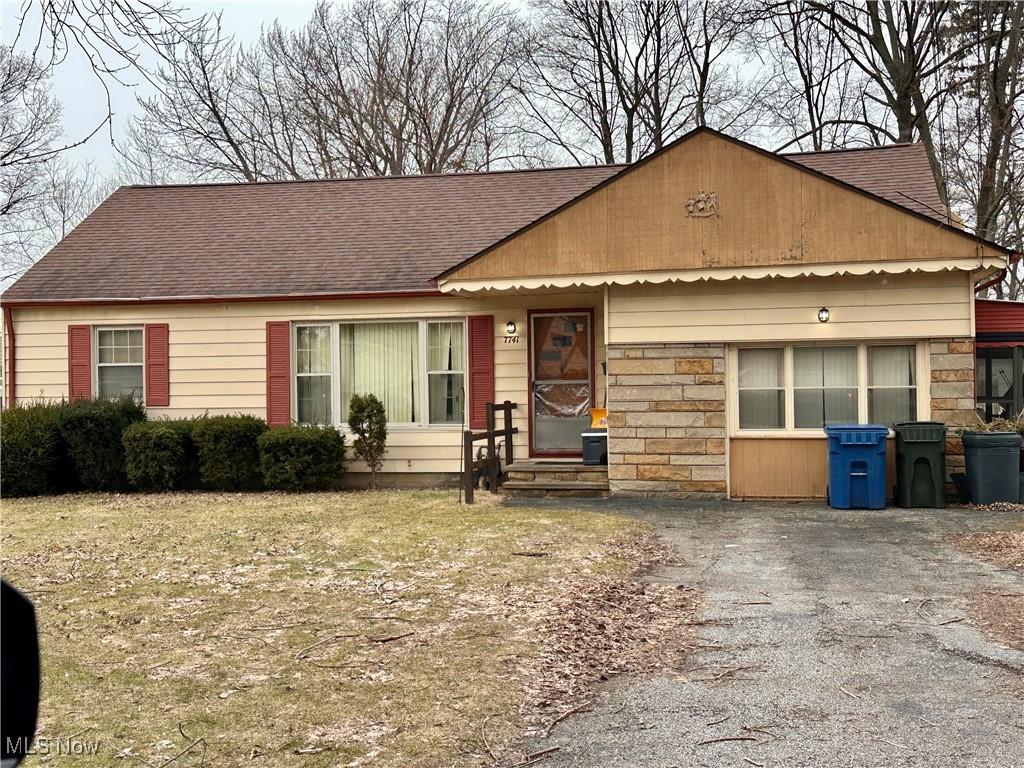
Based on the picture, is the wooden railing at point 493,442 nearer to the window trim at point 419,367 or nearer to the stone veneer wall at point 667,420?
the window trim at point 419,367

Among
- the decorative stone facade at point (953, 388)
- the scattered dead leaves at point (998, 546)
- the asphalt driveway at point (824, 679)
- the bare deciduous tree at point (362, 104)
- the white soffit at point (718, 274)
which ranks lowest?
the asphalt driveway at point (824, 679)

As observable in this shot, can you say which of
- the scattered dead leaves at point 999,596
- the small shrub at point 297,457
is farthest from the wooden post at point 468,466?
the scattered dead leaves at point 999,596

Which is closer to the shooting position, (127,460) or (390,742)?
(390,742)

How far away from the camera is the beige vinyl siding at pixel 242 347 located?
13047mm

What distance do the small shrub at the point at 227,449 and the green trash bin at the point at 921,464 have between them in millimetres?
8443

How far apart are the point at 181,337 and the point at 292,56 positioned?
19.5m

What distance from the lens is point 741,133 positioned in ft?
89.7

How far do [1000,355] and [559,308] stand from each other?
740cm

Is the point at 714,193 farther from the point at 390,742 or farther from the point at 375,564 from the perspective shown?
the point at 390,742

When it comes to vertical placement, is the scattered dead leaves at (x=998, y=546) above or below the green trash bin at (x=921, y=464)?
below

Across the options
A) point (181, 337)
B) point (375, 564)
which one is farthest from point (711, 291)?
point (181, 337)

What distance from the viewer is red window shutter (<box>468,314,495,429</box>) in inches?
514

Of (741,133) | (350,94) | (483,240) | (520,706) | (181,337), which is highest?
(350,94)
